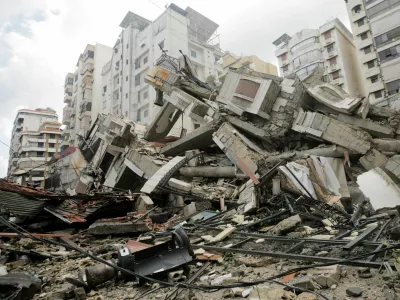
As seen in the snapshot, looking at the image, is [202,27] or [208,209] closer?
[208,209]

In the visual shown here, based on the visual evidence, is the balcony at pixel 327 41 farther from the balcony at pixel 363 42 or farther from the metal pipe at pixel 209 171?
the metal pipe at pixel 209 171

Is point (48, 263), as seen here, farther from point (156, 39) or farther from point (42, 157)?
point (42, 157)

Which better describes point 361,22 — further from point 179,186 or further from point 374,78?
point 179,186

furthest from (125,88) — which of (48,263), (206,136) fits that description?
(48,263)

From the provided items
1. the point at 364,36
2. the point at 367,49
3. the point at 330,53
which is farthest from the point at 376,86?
the point at 330,53

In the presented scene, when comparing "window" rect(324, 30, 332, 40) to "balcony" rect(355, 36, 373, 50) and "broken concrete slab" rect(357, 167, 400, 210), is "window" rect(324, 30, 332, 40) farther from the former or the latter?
"broken concrete slab" rect(357, 167, 400, 210)

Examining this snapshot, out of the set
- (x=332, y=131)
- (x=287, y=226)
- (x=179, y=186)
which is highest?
(x=332, y=131)

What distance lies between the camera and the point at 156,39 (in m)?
35.2

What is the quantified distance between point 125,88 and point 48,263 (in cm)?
3562

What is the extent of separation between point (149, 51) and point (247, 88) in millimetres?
25353

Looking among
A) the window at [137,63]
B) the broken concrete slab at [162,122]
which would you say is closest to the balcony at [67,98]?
the window at [137,63]

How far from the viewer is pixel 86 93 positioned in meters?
46.6

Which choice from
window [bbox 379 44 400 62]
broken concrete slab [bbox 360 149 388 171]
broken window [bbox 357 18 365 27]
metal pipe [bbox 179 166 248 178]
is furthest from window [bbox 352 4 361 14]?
metal pipe [bbox 179 166 248 178]

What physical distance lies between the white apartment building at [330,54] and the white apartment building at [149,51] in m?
11.9
